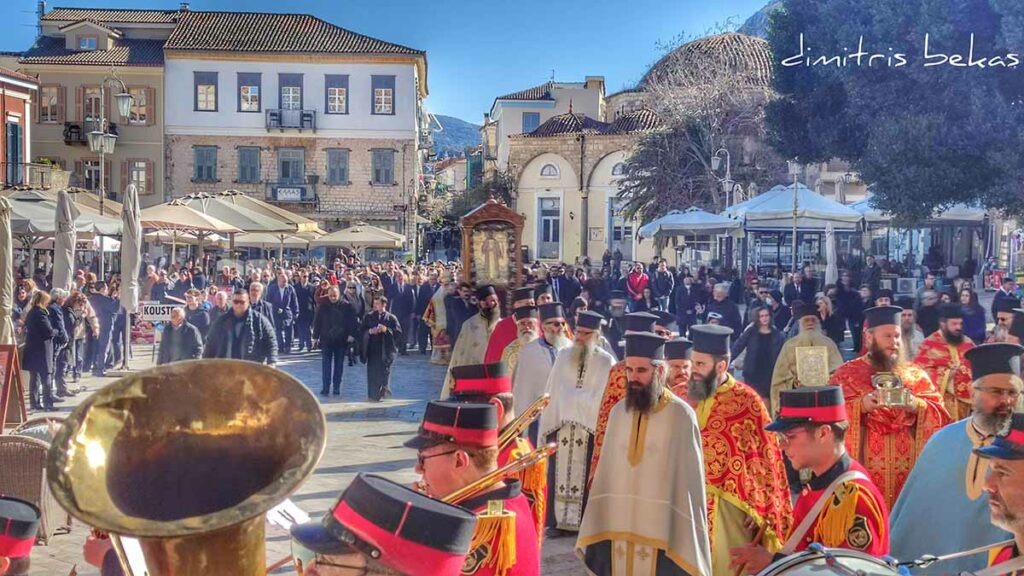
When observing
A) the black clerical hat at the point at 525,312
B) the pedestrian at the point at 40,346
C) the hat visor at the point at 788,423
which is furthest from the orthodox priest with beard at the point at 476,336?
the hat visor at the point at 788,423

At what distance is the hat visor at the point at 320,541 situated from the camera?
9.20ft

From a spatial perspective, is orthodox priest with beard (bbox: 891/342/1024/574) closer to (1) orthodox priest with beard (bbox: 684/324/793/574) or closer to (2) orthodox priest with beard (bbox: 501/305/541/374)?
(1) orthodox priest with beard (bbox: 684/324/793/574)

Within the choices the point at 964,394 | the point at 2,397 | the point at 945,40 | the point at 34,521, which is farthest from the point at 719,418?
the point at 945,40

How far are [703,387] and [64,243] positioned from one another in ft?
43.0

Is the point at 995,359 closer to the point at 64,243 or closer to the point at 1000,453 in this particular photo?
the point at 1000,453

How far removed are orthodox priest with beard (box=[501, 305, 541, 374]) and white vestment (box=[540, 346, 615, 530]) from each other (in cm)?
111

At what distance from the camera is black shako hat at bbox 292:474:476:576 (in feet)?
9.12

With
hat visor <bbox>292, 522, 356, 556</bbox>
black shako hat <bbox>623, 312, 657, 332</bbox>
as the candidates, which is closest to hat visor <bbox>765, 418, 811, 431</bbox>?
hat visor <bbox>292, 522, 356, 556</bbox>

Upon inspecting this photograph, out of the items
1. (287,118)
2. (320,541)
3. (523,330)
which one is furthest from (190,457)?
(287,118)

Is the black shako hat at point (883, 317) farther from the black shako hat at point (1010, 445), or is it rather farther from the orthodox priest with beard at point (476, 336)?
the orthodox priest with beard at point (476, 336)

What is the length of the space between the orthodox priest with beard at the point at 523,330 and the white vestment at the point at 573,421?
3.63 ft

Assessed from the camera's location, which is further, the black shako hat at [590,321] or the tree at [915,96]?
the tree at [915,96]

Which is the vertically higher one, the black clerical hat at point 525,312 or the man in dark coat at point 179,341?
the black clerical hat at point 525,312

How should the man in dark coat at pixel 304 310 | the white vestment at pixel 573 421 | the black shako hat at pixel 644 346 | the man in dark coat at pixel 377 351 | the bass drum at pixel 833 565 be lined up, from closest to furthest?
the bass drum at pixel 833 565
the black shako hat at pixel 644 346
the white vestment at pixel 573 421
the man in dark coat at pixel 377 351
the man in dark coat at pixel 304 310
